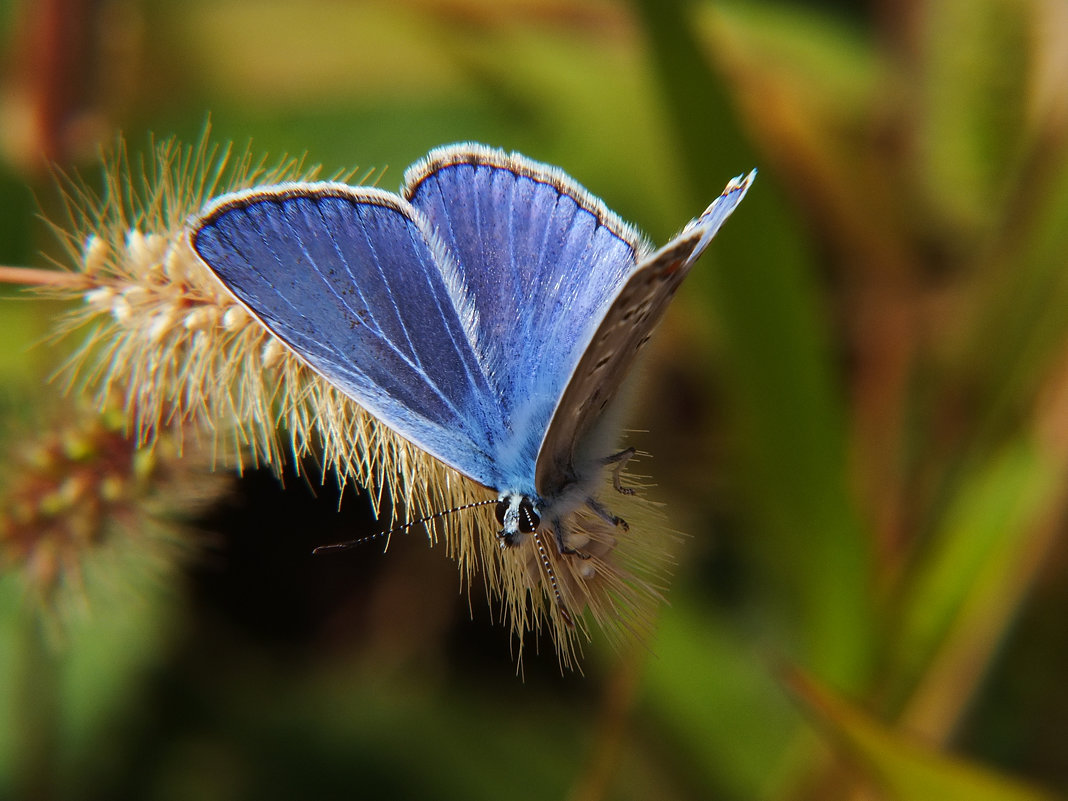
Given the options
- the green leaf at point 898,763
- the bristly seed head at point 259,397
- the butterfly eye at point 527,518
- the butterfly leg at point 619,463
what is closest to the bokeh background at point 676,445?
the green leaf at point 898,763

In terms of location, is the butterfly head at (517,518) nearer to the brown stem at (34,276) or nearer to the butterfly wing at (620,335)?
the butterfly wing at (620,335)

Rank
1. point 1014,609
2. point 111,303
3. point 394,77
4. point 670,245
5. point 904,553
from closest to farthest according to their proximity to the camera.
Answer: point 670,245, point 111,303, point 1014,609, point 904,553, point 394,77

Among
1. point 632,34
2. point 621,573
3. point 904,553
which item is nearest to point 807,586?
point 904,553

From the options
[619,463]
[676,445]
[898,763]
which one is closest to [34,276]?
[619,463]

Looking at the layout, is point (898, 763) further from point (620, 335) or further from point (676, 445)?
point (676, 445)

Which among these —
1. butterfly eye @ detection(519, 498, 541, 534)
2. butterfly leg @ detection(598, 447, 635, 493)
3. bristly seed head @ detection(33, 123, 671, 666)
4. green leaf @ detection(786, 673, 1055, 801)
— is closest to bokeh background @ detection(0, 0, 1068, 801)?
green leaf @ detection(786, 673, 1055, 801)

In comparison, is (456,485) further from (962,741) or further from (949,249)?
(949,249)
